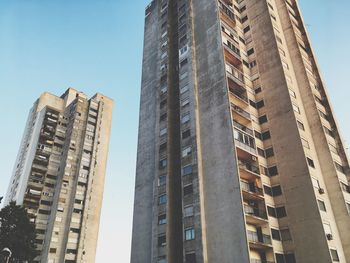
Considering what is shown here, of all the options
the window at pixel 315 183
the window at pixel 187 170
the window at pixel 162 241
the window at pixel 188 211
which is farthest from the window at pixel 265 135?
the window at pixel 162 241

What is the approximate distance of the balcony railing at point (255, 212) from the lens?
28975 millimetres

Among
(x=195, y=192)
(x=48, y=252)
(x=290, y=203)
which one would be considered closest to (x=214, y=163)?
(x=195, y=192)

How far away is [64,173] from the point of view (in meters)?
62.5

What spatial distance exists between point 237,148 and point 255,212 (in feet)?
21.1

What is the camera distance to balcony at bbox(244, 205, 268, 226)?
28525 mm

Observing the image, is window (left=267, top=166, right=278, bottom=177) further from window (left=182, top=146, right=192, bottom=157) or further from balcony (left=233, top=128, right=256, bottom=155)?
window (left=182, top=146, right=192, bottom=157)

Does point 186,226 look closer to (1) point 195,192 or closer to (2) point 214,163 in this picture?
(1) point 195,192

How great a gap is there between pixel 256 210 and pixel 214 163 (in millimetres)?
6094

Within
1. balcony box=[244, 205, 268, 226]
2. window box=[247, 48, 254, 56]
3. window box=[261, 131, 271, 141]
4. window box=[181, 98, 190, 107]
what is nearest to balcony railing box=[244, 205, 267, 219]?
balcony box=[244, 205, 268, 226]

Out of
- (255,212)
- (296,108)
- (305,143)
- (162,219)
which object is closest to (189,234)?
(162,219)

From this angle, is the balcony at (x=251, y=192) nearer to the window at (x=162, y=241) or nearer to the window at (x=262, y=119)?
the window at (x=262, y=119)

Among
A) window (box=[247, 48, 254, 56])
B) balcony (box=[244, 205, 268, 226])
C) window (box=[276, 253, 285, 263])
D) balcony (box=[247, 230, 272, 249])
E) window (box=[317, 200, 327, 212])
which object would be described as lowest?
window (box=[276, 253, 285, 263])

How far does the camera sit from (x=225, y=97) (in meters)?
34.8

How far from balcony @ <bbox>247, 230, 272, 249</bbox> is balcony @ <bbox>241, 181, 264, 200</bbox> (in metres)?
3.42
